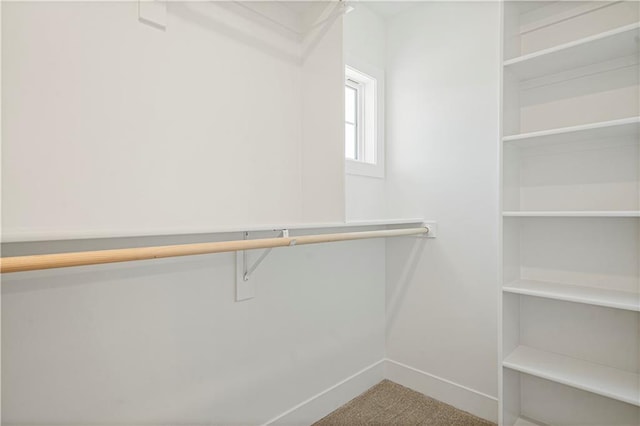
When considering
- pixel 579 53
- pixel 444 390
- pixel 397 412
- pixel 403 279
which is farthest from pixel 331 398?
pixel 579 53

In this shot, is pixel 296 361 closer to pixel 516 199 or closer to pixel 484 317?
pixel 484 317

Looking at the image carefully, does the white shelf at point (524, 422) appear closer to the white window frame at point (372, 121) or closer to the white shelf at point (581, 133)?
the white shelf at point (581, 133)

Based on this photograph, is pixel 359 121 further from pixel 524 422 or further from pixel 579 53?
pixel 524 422

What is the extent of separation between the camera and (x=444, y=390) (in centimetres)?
193

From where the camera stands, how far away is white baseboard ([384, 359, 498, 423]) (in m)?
1.76

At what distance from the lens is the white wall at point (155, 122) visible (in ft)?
3.20

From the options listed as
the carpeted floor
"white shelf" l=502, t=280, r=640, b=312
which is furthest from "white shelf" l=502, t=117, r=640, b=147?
the carpeted floor

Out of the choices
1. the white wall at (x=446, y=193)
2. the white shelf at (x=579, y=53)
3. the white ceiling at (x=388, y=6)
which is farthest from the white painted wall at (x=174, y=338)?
the white ceiling at (x=388, y=6)

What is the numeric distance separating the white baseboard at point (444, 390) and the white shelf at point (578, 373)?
0.38m

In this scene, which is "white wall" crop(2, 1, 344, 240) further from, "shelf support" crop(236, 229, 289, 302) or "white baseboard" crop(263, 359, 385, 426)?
"white baseboard" crop(263, 359, 385, 426)

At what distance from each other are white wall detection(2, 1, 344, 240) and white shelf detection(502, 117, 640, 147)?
838 mm

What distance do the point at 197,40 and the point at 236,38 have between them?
198mm

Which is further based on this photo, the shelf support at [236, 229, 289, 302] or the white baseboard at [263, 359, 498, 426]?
the white baseboard at [263, 359, 498, 426]

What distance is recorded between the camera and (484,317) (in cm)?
179
